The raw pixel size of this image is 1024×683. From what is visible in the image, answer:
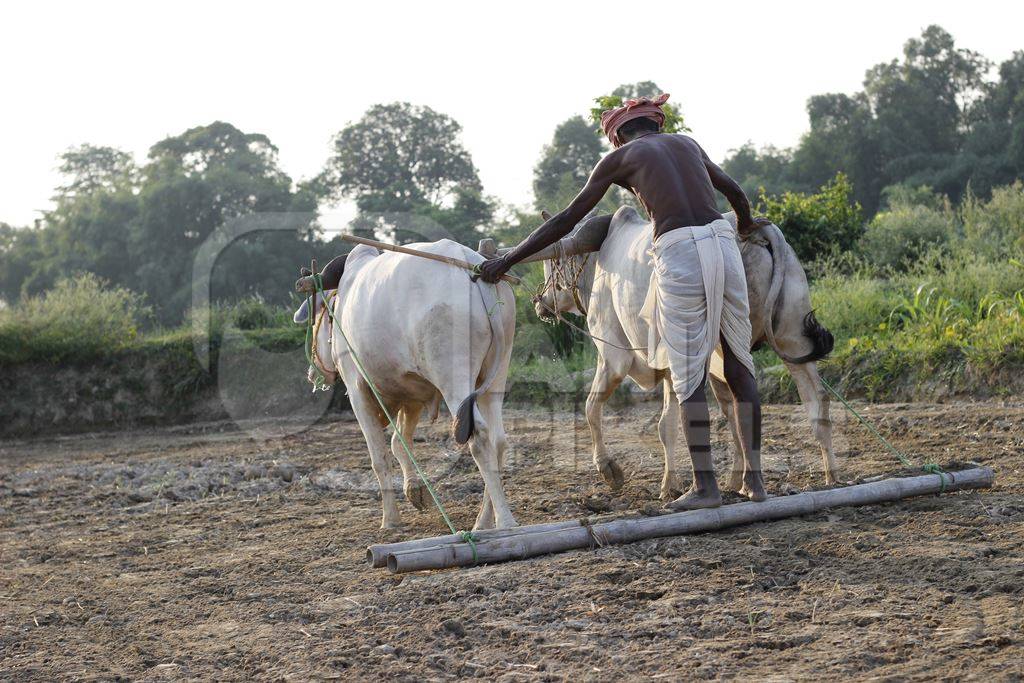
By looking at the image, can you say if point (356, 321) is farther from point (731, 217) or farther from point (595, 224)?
point (731, 217)

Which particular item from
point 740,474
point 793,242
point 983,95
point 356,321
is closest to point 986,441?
point 740,474

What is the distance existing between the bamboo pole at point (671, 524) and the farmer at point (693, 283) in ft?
0.34

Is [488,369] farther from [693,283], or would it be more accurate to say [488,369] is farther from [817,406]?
[817,406]

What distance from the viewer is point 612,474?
21.8ft

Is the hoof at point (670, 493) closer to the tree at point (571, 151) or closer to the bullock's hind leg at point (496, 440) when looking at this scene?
the bullock's hind leg at point (496, 440)

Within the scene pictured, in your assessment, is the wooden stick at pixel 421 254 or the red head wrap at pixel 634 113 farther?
the wooden stick at pixel 421 254

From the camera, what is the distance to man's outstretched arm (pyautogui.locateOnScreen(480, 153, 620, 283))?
202 inches

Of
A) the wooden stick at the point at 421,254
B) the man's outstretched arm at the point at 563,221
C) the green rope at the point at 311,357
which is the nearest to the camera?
the man's outstretched arm at the point at 563,221

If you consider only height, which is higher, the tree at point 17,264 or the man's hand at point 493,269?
the tree at point 17,264

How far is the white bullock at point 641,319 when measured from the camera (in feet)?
19.3

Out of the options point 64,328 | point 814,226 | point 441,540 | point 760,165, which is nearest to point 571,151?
point 760,165

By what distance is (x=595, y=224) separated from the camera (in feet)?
21.2

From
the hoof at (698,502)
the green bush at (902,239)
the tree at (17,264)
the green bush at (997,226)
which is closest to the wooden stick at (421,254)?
the hoof at (698,502)

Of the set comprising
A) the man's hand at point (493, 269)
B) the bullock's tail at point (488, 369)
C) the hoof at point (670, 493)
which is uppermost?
the man's hand at point (493, 269)
